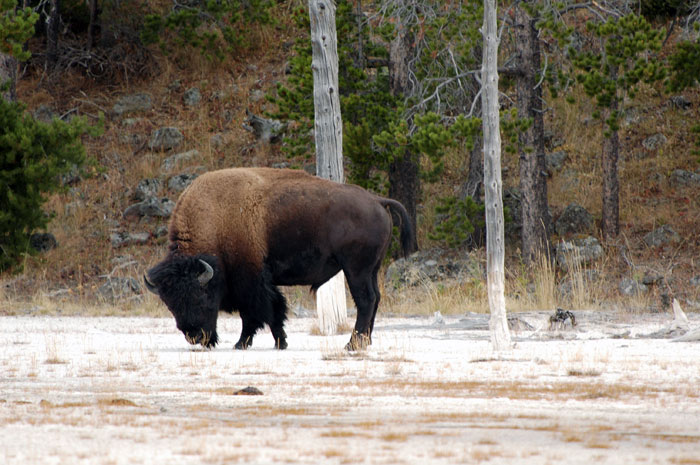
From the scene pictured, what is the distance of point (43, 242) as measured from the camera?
23203 millimetres

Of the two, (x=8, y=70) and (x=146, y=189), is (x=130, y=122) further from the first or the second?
(x=8, y=70)

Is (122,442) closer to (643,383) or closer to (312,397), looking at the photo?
(312,397)

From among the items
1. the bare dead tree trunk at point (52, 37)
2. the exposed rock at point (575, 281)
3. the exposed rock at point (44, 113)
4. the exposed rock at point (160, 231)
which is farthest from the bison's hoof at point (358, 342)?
the bare dead tree trunk at point (52, 37)

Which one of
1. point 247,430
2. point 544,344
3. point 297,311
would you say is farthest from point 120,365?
point 297,311

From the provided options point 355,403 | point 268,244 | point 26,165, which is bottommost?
point 26,165

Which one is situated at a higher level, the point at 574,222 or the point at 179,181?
the point at 179,181

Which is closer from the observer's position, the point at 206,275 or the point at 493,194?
the point at 206,275

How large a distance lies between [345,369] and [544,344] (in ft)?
11.3

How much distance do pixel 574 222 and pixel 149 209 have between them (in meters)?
10.5

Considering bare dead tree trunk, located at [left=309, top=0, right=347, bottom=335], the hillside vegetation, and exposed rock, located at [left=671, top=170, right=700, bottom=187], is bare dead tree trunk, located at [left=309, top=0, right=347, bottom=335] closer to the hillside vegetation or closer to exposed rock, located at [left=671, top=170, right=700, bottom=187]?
the hillside vegetation

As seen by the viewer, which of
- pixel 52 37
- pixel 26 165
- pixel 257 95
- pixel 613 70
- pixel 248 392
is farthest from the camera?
pixel 52 37

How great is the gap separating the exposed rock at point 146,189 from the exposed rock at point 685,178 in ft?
42.1

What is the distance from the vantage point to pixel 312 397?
6.70 metres

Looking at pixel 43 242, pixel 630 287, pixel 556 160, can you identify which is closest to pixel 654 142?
pixel 556 160
